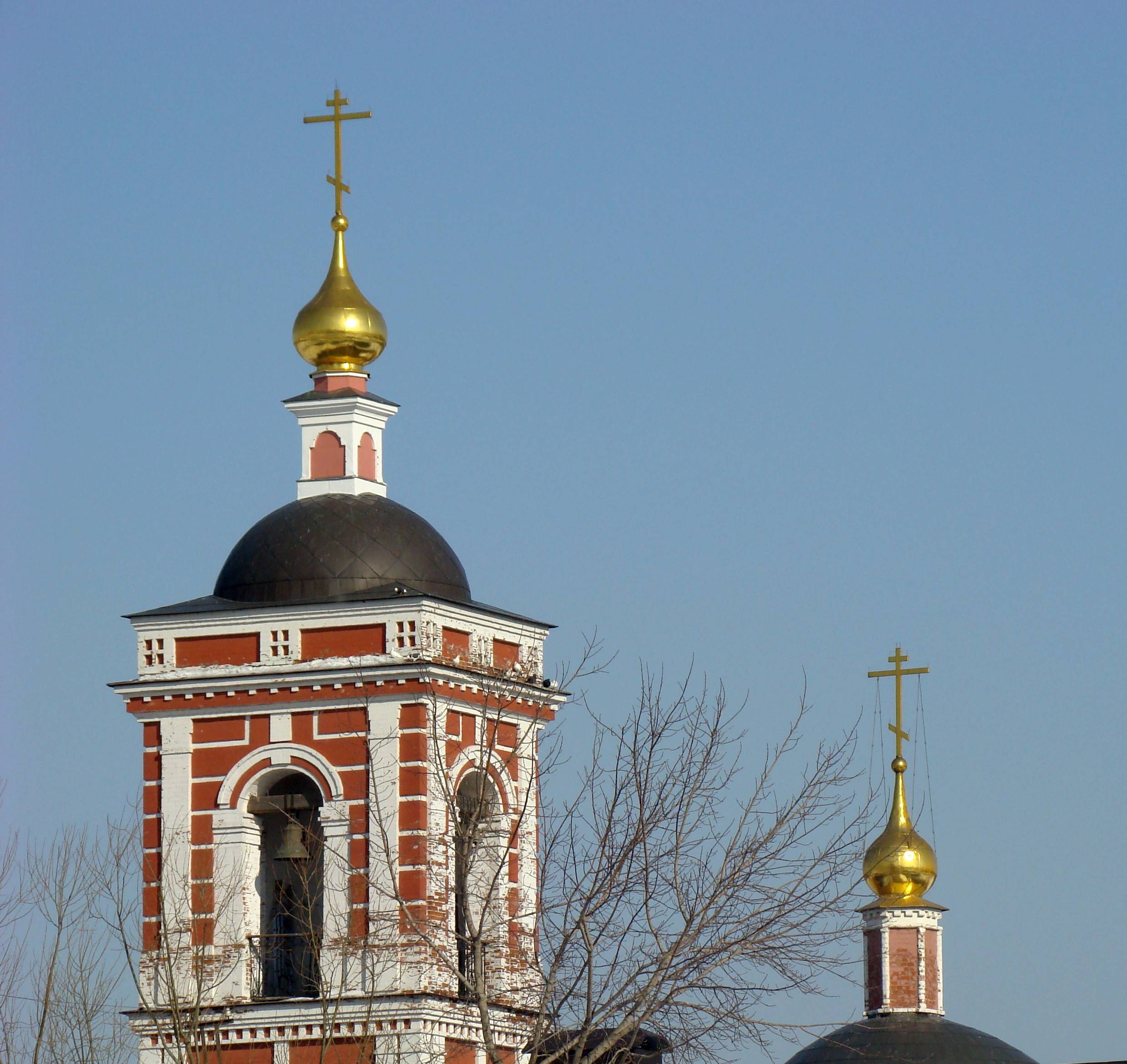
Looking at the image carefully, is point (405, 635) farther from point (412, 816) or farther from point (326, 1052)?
point (326, 1052)

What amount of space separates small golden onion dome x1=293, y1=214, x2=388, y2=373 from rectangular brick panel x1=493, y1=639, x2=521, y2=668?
2.82 metres

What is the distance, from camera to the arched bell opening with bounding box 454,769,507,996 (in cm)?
2416

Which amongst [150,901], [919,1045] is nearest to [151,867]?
[150,901]

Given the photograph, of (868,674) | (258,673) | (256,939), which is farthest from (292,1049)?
(868,674)

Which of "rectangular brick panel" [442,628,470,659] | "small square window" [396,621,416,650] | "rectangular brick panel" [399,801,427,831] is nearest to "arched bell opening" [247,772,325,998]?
"rectangular brick panel" [399,801,427,831]

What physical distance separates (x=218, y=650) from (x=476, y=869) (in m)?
2.79

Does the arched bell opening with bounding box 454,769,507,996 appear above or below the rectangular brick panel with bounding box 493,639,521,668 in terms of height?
below

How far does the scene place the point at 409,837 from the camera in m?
28.1

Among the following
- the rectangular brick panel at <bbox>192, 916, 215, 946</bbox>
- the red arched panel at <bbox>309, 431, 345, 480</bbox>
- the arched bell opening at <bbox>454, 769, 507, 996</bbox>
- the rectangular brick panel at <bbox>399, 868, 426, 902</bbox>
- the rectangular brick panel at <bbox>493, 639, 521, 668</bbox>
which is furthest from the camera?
the red arched panel at <bbox>309, 431, 345, 480</bbox>

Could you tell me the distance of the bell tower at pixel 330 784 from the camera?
91.9 ft

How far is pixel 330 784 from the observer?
2867 centimetres

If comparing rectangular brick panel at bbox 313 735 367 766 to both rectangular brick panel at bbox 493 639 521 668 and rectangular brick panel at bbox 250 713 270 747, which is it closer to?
rectangular brick panel at bbox 250 713 270 747

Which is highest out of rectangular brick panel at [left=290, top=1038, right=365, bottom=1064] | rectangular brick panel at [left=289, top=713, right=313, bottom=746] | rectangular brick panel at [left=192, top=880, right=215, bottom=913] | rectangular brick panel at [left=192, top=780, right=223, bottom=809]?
rectangular brick panel at [left=289, top=713, right=313, bottom=746]

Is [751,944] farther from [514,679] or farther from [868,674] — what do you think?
[868,674]
